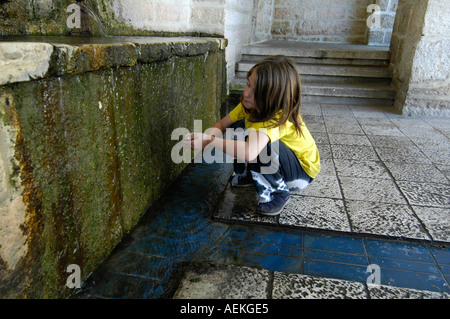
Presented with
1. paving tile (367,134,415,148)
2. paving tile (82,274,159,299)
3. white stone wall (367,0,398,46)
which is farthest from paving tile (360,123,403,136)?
white stone wall (367,0,398,46)

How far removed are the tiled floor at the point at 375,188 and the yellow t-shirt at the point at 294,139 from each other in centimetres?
23

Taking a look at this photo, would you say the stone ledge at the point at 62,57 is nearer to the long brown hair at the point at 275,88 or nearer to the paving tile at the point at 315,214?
the long brown hair at the point at 275,88

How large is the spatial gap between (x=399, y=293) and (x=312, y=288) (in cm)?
33

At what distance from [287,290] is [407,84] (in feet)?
12.1

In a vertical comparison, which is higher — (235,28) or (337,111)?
(235,28)

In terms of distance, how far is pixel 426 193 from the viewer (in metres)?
2.15

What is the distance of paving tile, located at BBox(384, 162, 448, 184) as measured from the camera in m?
2.35

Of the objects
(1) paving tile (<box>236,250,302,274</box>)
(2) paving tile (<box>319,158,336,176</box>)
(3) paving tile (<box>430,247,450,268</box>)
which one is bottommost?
(1) paving tile (<box>236,250,302,274</box>)

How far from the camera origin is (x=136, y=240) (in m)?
1.64

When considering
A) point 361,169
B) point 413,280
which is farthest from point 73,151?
point 361,169

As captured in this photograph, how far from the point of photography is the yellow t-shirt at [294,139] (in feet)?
5.67

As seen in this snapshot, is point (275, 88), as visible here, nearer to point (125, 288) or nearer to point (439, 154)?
point (125, 288)

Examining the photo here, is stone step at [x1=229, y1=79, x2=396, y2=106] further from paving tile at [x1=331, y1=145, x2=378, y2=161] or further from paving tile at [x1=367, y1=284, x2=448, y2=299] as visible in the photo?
paving tile at [x1=367, y1=284, x2=448, y2=299]

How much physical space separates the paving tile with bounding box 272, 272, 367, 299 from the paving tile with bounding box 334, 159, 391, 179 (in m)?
1.18
